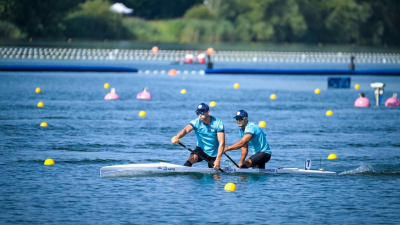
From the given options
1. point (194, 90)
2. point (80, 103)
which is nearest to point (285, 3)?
point (194, 90)

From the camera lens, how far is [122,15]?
104562 mm

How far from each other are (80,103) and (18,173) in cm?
1750

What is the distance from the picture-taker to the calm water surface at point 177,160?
14.4 m

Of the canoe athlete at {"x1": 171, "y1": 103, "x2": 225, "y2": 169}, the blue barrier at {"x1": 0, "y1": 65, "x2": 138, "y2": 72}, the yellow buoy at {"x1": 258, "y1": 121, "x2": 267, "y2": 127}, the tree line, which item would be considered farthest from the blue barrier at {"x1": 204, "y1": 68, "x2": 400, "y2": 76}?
the tree line

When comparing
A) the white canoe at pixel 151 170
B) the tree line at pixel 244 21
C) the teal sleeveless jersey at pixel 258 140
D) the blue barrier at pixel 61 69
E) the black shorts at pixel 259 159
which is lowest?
the white canoe at pixel 151 170

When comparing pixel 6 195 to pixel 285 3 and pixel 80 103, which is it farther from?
pixel 285 3

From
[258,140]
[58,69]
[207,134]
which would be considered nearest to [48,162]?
[207,134]

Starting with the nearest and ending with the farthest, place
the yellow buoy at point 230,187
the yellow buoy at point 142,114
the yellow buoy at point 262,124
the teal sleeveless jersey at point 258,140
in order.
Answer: the yellow buoy at point 230,187, the teal sleeveless jersey at point 258,140, the yellow buoy at point 262,124, the yellow buoy at point 142,114

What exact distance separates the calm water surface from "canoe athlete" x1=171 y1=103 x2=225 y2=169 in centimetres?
65

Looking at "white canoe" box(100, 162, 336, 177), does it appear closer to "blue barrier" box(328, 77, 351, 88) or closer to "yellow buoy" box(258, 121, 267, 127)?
"yellow buoy" box(258, 121, 267, 127)

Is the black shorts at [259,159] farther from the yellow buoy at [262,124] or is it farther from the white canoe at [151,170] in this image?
the yellow buoy at [262,124]

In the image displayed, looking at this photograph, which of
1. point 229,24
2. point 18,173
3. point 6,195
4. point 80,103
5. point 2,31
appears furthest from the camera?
point 229,24

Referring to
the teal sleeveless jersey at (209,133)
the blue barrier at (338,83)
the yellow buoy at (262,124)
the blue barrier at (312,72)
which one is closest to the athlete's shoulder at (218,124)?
the teal sleeveless jersey at (209,133)

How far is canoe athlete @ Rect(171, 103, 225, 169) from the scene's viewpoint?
16.5m
